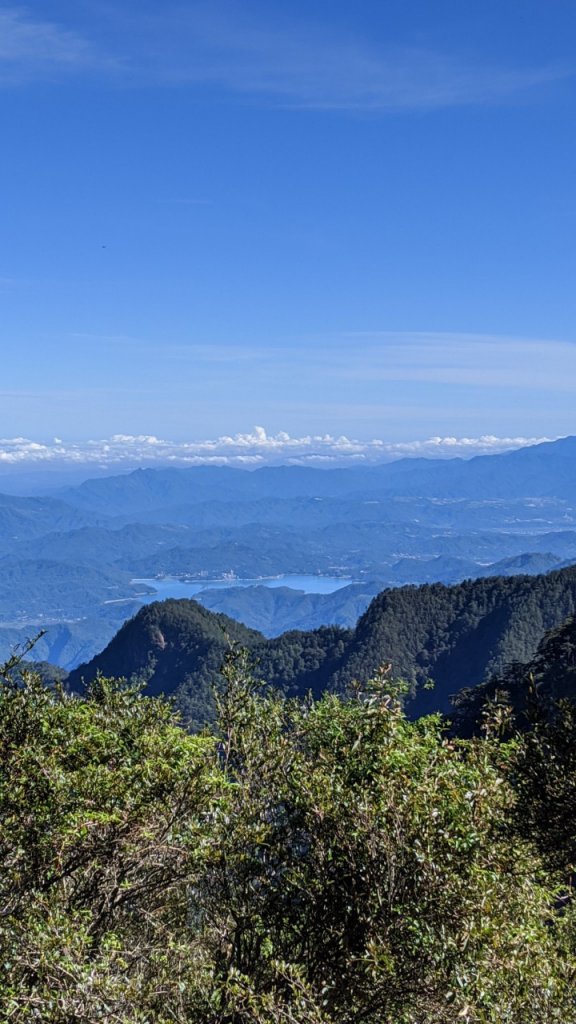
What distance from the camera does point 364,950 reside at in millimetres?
10172

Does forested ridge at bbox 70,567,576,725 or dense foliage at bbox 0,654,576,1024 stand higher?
dense foliage at bbox 0,654,576,1024

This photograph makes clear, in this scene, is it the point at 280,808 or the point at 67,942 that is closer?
the point at 67,942

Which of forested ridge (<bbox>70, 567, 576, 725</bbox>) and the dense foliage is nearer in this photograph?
the dense foliage

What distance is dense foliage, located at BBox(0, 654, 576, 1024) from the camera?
9.82 meters

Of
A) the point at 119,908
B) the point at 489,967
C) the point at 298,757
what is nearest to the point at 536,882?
the point at 489,967

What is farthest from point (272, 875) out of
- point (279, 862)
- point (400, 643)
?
point (400, 643)

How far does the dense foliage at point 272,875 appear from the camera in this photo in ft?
32.2

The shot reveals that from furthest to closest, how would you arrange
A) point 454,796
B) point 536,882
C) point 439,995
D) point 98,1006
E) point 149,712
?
point 149,712 → point 536,882 → point 454,796 → point 439,995 → point 98,1006

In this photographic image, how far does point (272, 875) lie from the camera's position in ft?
36.8

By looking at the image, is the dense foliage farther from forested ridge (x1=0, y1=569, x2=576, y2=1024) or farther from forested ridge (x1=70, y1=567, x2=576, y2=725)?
forested ridge (x1=70, y1=567, x2=576, y2=725)

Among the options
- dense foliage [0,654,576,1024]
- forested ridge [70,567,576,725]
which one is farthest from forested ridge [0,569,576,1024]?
forested ridge [70,567,576,725]

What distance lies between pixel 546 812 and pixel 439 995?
12.1 feet

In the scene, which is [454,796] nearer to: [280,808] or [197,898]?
[280,808]

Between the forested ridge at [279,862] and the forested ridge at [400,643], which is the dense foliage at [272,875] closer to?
the forested ridge at [279,862]
